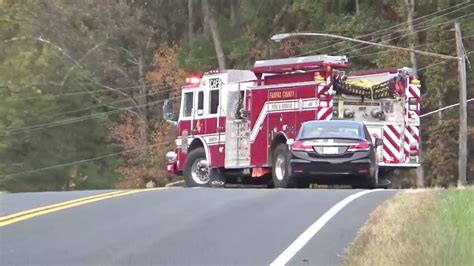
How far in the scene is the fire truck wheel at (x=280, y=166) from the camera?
21.7 metres

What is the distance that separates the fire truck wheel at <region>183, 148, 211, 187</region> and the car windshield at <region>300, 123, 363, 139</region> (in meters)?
5.84

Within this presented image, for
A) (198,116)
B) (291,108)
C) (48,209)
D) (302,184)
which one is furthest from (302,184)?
(48,209)

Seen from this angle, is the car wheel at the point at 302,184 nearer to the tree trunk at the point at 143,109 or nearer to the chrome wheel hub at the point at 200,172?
the chrome wheel hub at the point at 200,172

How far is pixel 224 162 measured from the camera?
25.5 m

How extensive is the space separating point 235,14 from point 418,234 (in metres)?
42.2

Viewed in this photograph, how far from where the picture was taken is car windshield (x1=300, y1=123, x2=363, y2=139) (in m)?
20.4

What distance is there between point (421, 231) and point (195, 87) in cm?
1623

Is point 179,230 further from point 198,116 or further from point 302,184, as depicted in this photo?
point 198,116

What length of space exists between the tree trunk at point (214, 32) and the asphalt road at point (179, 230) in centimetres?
3399

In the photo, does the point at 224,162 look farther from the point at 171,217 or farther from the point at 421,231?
the point at 421,231

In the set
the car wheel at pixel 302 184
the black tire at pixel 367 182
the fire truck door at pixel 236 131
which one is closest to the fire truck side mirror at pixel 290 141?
the car wheel at pixel 302 184

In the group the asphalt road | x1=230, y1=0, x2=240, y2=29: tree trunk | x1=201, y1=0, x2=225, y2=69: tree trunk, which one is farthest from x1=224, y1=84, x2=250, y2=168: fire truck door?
x1=230, y1=0, x2=240, y2=29: tree trunk

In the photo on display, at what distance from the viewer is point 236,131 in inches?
995

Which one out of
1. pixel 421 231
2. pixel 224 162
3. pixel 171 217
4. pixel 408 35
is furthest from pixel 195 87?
pixel 408 35
